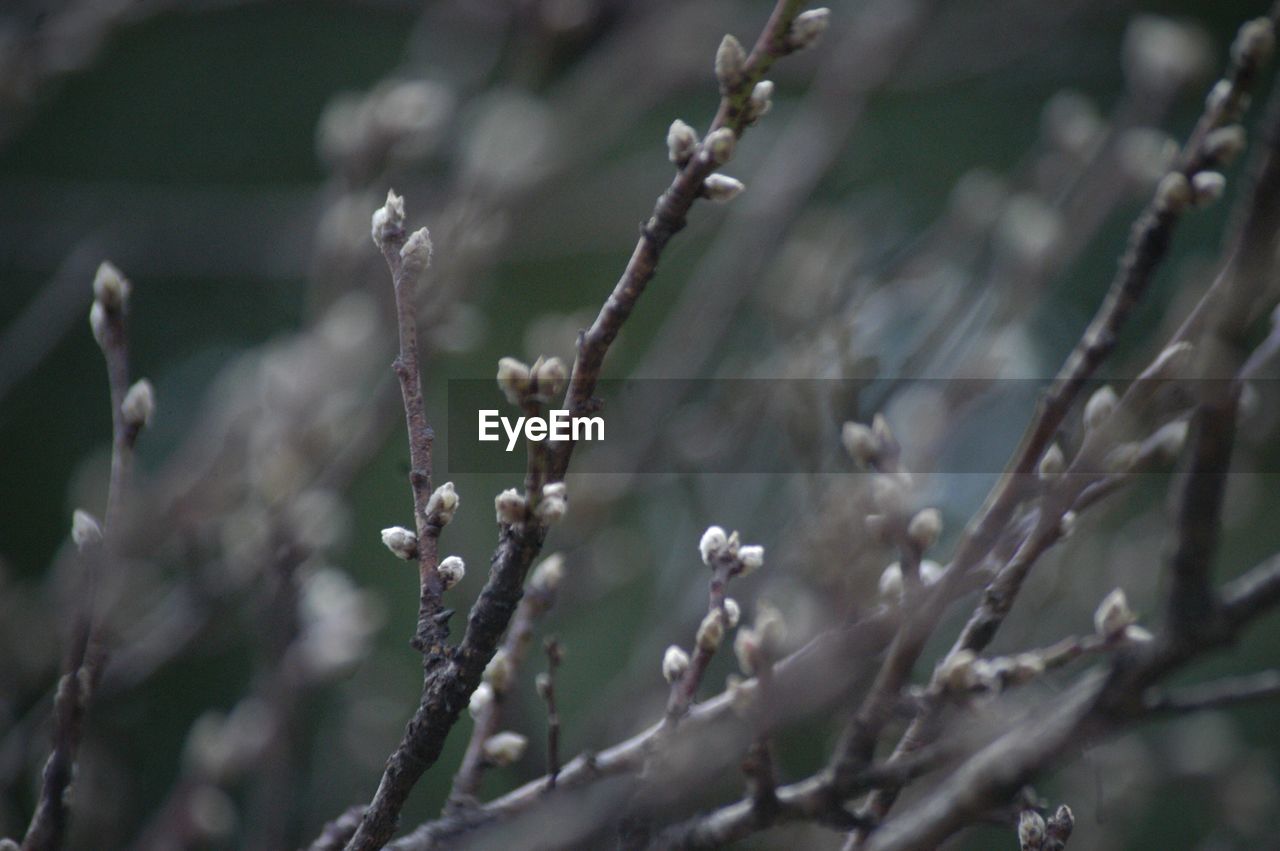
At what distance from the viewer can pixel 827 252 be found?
2.25 metres

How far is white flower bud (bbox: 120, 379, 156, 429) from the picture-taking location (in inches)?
42.9

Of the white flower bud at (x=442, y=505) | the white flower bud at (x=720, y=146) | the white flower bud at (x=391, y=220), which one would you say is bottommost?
the white flower bud at (x=442, y=505)

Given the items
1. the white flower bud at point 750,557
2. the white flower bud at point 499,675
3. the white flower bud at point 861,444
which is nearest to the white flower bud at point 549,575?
the white flower bud at point 499,675

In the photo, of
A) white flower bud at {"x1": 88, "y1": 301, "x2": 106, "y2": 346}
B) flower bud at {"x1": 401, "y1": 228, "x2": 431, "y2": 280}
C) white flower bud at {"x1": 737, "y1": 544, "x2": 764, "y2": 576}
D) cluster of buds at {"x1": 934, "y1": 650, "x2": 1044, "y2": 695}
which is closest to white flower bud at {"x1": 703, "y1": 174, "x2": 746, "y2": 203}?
flower bud at {"x1": 401, "y1": 228, "x2": 431, "y2": 280}

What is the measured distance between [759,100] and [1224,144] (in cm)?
47

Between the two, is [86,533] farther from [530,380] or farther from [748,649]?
[748,649]

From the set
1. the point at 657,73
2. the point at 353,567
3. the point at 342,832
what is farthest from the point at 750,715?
the point at 353,567

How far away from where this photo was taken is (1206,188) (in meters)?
1.02

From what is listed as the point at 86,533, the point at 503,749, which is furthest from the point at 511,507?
the point at 86,533

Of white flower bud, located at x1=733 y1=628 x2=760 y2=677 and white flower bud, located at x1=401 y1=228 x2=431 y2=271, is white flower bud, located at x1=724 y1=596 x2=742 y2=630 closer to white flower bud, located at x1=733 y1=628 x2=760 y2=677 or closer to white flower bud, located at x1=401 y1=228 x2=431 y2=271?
white flower bud, located at x1=733 y1=628 x2=760 y2=677

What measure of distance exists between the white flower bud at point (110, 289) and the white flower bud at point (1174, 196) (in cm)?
106

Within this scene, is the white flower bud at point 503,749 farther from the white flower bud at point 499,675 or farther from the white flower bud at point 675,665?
the white flower bud at point 675,665

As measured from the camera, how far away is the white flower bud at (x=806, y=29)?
923 millimetres

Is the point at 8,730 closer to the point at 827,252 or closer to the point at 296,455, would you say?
the point at 296,455
